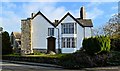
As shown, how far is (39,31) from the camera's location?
46.1 meters

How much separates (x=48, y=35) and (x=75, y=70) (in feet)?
78.8

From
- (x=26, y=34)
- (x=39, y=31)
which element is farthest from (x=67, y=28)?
(x=26, y=34)

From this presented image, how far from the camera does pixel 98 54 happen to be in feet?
83.7

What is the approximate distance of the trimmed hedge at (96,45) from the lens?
25.1m

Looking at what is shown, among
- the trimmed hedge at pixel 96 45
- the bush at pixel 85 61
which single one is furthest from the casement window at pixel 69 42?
the bush at pixel 85 61

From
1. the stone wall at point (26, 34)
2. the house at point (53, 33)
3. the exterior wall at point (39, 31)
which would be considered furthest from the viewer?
the exterior wall at point (39, 31)

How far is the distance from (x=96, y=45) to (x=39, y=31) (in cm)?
2230

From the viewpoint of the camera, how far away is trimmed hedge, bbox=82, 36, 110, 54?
989 inches

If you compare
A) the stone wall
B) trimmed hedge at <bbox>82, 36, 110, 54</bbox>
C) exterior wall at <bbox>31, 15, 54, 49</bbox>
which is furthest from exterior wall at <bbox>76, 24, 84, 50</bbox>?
trimmed hedge at <bbox>82, 36, 110, 54</bbox>

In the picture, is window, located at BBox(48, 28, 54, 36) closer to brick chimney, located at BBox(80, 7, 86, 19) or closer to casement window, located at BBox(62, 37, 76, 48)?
casement window, located at BBox(62, 37, 76, 48)

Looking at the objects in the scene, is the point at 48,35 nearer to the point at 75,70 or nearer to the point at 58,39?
the point at 58,39

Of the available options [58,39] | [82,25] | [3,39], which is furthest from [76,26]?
[3,39]

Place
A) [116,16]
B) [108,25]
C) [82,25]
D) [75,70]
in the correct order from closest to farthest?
1. [75,70]
2. [116,16]
3. [108,25]
4. [82,25]

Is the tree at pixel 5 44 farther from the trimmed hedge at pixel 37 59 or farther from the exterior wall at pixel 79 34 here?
the exterior wall at pixel 79 34
